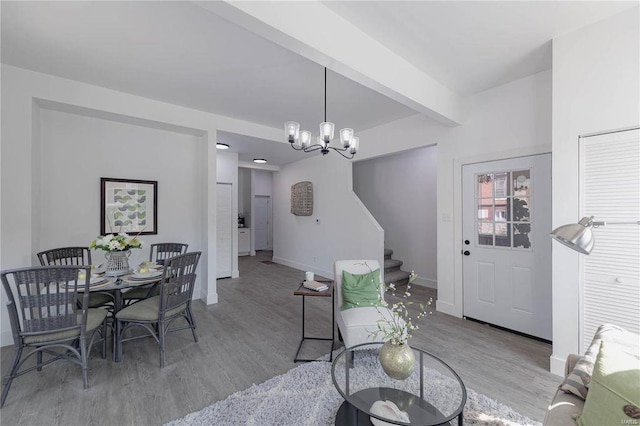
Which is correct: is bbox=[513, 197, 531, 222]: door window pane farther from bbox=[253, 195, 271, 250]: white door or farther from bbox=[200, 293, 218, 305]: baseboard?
bbox=[253, 195, 271, 250]: white door

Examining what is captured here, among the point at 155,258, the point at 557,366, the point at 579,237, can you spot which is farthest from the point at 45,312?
the point at 557,366

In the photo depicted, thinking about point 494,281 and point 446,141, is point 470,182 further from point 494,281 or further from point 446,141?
point 494,281

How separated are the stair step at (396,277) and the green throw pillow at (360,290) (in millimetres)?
2273

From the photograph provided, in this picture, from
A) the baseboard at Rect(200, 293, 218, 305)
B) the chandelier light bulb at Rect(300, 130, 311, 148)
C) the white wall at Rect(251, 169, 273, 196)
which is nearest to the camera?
the chandelier light bulb at Rect(300, 130, 311, 148)

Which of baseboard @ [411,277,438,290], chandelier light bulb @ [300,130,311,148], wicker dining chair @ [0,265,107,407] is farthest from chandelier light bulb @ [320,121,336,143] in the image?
baseboard @ [411,277,438,290]

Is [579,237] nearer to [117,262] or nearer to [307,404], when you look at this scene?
[307,404]

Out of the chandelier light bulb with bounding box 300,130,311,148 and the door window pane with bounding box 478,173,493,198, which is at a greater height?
the chandelier light bulb with bounding box 300,130,311,148

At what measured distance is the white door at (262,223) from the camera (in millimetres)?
9352

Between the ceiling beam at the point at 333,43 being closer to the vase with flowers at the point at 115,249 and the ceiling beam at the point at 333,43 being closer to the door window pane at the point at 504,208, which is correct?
the door window pane at the point at 504,208

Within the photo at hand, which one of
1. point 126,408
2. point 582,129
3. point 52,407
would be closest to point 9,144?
point 52,407

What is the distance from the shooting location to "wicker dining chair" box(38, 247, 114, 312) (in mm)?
2840

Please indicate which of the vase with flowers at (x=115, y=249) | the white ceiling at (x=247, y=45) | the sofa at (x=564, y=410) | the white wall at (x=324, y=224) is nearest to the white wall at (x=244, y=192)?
the white wall at (x=324, y=224)

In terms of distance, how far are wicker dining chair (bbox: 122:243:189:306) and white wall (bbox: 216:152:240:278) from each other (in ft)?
5.85

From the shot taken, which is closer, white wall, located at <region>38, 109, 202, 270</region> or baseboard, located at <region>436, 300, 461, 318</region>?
white wall, located at <region>38, 109, 202, 270</region>
